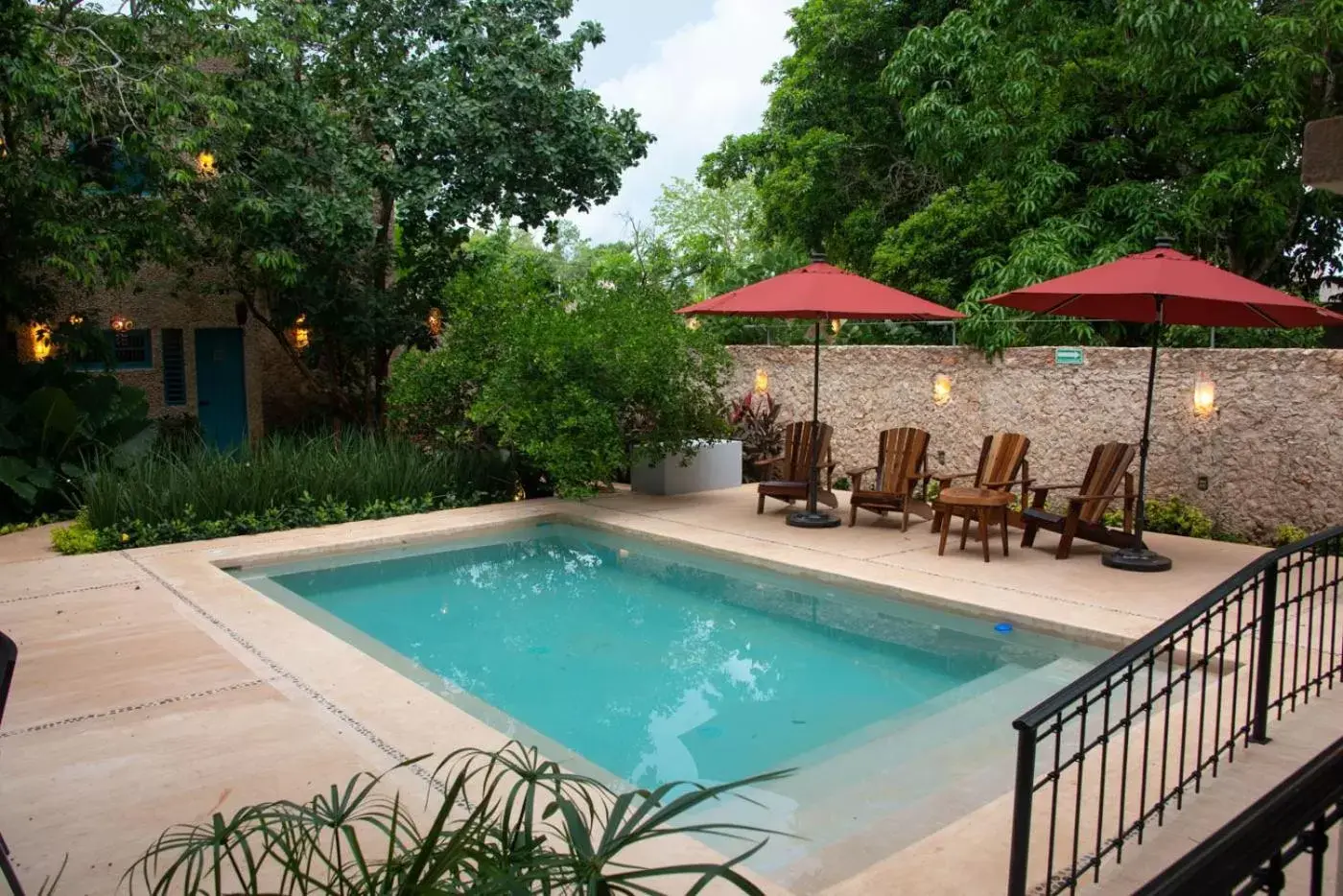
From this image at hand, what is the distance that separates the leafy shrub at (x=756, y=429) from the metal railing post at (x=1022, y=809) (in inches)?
390

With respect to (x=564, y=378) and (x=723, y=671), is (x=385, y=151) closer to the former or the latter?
(x=564, y=378)

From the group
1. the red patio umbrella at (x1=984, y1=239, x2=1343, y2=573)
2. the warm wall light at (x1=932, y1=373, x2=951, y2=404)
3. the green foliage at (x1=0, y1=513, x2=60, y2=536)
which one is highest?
the red patio umbrella at (x1=984, y1=239, x2=1343, y2=573)

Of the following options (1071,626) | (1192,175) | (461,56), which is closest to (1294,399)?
(1071,626)

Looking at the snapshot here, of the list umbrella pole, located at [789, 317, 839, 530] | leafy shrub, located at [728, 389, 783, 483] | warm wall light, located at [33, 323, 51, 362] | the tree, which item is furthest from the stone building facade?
umbrella pole, located at [789, 317, 839, 530]

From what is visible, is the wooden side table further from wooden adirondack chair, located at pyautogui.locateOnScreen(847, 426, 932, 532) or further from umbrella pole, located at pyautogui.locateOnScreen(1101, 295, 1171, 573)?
umbrella pole, located at pyautogui.locateOnScreen(1101, 295, 1171, 573)

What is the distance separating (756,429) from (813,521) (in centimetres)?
333

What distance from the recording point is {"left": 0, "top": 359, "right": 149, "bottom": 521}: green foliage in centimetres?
1065

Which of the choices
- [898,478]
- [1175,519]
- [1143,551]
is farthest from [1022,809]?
[1175,519]

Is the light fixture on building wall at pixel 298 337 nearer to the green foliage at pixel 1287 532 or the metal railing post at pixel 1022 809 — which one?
the green foliage at pixel 1287 532

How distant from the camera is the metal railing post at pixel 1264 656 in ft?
13.7

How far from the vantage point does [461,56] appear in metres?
13.2

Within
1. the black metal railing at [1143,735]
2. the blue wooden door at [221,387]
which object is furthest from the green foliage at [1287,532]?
the blue wooden door at [221,387]

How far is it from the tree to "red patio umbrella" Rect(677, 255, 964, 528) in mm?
4492

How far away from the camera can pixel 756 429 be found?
13.1 m
